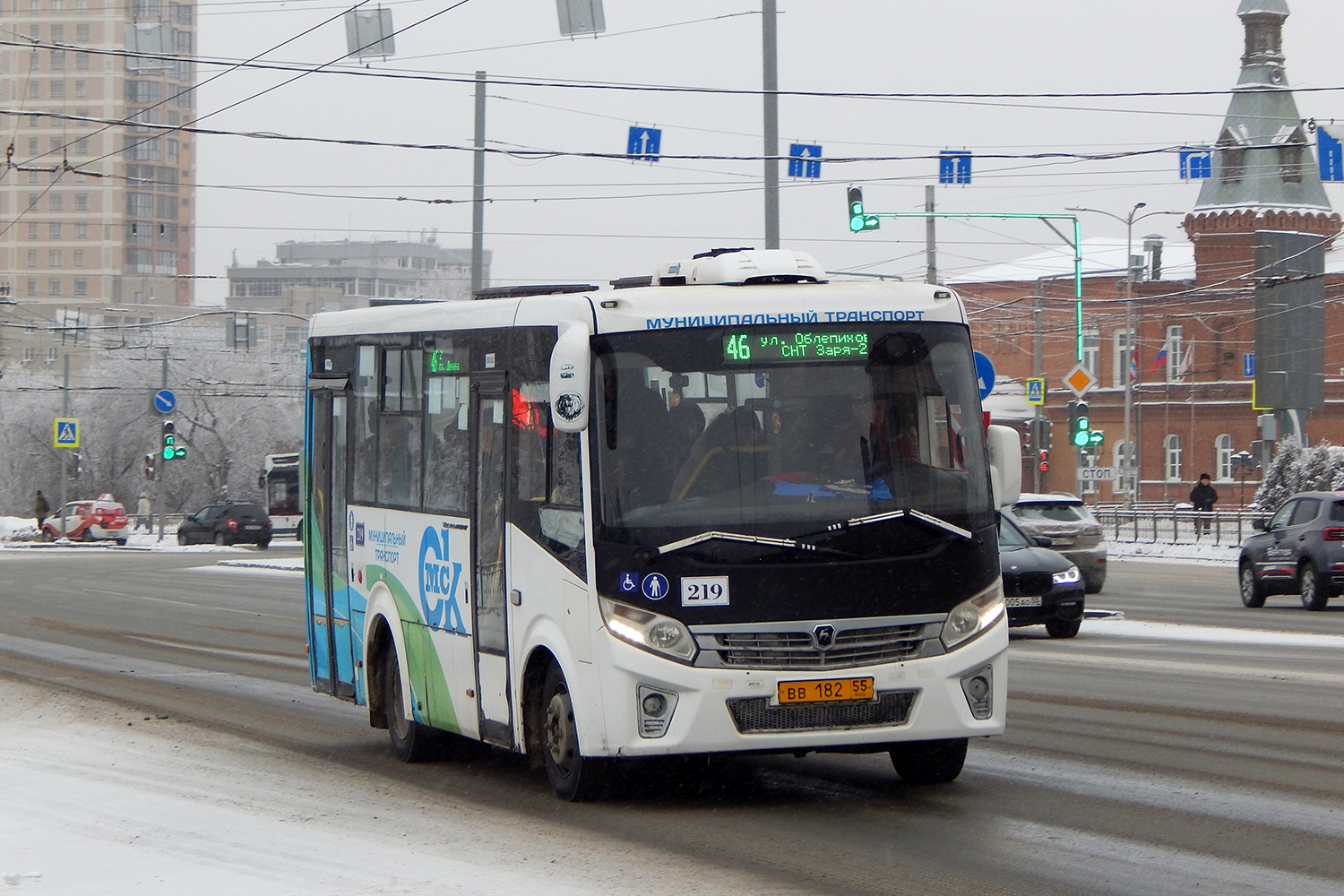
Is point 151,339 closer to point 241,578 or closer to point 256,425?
point 256,425

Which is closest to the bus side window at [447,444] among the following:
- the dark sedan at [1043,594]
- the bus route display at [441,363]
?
the bus route display at [441,363]

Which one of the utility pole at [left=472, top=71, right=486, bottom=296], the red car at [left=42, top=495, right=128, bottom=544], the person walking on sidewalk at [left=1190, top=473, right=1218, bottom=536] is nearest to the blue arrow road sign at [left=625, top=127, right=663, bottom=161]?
the utility pole at [left=472, top=71, right=486, bottom=296]

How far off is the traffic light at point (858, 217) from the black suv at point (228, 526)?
3549 centimetres

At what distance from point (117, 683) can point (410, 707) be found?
610 centimetres

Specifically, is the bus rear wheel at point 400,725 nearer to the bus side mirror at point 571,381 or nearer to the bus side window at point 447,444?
the bus side window at point 447,444

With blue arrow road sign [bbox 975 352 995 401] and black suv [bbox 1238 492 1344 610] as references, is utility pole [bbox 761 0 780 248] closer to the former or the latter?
blue arrow road sign [bbox 975 352 995 401]

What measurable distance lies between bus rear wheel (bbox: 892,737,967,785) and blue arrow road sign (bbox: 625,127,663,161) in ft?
58.4

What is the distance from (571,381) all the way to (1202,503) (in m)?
43.1

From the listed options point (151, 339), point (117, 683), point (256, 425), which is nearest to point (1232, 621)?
point (117, 683)

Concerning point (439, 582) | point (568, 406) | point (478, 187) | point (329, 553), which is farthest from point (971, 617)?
point (478, 187)

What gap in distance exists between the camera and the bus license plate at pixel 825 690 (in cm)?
881

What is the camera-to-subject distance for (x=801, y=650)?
8906 mm

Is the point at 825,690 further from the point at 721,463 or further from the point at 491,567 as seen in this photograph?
the point at 491,567

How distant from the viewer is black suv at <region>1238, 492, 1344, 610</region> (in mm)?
25703
